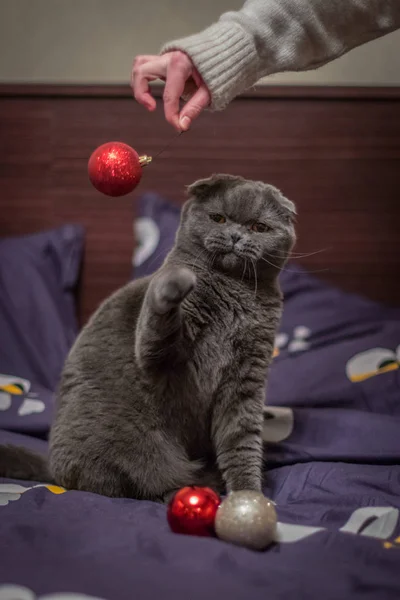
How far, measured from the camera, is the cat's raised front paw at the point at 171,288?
0.95 m

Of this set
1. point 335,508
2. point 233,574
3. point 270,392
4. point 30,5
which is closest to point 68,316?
point 270,392

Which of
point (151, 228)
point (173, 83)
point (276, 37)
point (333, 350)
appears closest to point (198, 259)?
point (173, 83)

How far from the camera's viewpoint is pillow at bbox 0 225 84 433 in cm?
168

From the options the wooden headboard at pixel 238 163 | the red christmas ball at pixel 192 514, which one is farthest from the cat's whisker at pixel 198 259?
the wooden headboard at pixel 238 163

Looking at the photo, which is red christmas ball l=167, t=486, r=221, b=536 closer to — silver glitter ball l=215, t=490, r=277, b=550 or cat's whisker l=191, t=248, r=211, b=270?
silver glitter ball l=215, t=490, r=277, b=550

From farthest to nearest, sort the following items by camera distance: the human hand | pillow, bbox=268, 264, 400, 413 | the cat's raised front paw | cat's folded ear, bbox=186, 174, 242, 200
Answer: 1. pillow, bbox=268, 264, 400, 413
2. cat's folded ear, bbox=186, 174, 242, 200
3. the human hand
4. the cat's raised front paw

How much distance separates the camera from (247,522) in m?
0.85

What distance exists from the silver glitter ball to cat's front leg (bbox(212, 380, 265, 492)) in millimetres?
239

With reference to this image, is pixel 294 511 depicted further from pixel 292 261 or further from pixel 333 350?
pixel 292 261

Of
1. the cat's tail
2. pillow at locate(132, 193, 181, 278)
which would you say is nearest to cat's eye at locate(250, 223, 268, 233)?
the cat's tail

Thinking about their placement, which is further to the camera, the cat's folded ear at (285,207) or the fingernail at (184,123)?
the cat's folded ear at (285,207)

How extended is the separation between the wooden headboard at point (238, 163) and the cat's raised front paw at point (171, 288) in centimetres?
110

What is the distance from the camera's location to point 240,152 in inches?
79.3

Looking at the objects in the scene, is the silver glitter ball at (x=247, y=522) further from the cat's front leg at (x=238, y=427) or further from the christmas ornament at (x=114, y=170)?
the christmas ornament at (x=114, y=170)
